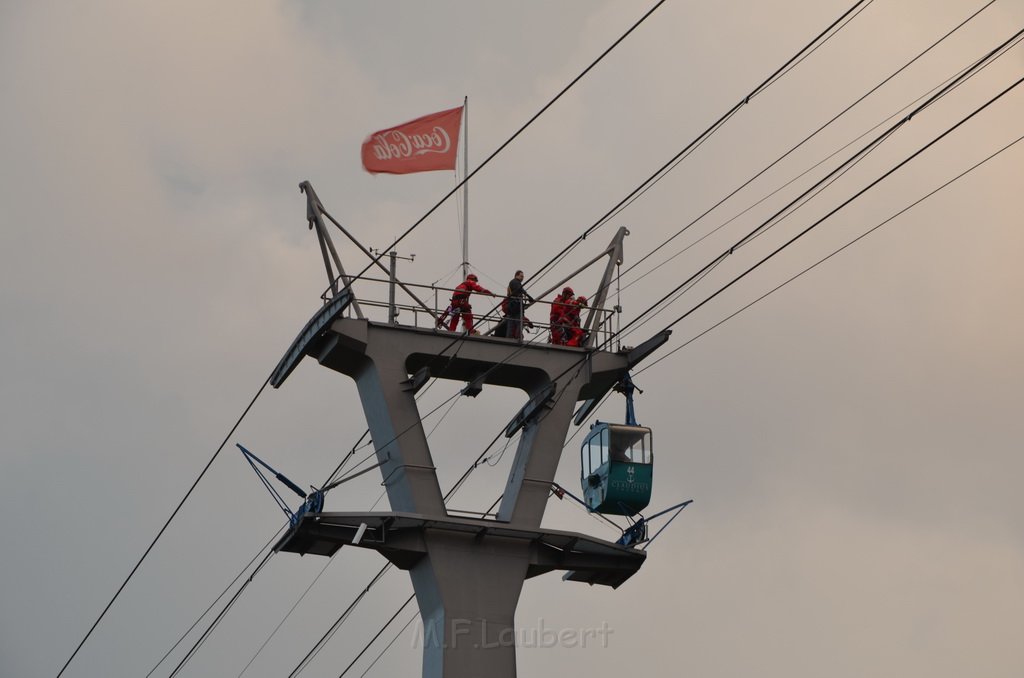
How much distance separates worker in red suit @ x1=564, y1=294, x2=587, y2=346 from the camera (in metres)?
33.9

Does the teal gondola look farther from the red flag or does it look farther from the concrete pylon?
the red flag

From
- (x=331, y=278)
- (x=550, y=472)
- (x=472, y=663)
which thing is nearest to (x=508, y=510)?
A: (x=550, y=472)

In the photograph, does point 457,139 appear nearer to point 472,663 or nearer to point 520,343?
point 520,343

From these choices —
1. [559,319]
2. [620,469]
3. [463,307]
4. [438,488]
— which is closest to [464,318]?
[463,307]

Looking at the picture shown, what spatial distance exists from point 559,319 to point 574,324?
13.0 inches

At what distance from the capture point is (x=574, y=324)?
3412cm

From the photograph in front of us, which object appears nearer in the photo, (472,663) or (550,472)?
(472,663)

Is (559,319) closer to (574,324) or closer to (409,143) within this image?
(574,324)

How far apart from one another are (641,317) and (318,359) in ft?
21.4

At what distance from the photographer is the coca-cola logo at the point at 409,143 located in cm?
3319

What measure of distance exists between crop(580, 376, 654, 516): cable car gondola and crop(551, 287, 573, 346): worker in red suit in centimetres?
230

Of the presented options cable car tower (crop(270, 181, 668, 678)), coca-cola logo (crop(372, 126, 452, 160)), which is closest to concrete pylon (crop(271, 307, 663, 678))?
cable car tower (crop(270, 181, 668, 678))

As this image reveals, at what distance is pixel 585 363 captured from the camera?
3328 centimetres

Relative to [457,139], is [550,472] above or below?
below
